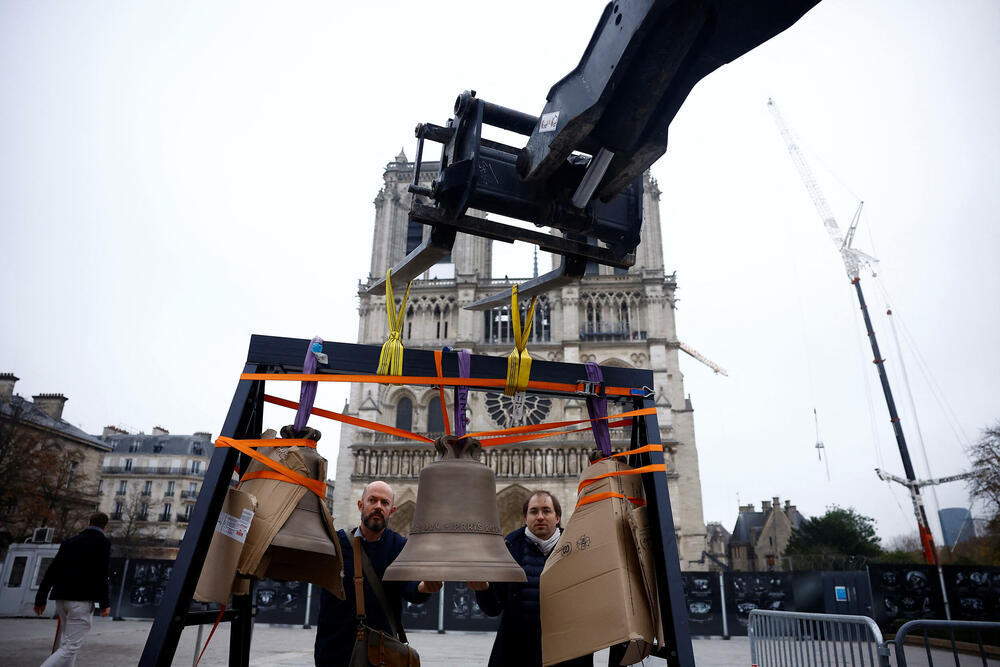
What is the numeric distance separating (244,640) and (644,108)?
123 inches

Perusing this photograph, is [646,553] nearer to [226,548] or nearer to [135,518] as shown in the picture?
[226,548]

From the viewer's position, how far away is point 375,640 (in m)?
3.00

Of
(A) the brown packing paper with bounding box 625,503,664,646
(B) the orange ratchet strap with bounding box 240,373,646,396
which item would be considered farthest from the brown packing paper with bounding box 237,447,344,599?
(A) the brown packing paper with bounding box 625,503,664,646

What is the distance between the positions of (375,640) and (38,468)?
1046 inches

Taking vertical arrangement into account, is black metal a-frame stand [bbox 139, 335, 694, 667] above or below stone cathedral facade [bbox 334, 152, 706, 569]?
below

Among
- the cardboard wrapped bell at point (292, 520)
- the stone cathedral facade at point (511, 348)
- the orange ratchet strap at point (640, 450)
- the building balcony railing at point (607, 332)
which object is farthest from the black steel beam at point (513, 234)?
the building balcony railing at point (607, 332)

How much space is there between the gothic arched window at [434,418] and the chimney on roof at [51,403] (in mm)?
23087

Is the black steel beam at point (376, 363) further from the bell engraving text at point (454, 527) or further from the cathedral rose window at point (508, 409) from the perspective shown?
the cathedral rose window at point (508, 409)

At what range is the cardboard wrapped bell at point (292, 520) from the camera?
90.0 inches

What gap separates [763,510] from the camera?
6116 cm

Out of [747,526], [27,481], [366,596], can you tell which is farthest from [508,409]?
[747,526]

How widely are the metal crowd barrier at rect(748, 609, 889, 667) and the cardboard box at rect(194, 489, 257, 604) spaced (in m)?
4.33

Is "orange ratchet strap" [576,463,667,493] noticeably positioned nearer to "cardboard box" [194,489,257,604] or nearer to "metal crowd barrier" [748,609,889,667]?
"cardboard box" [194,489,257,604]

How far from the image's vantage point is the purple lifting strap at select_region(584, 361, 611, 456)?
2877mm
